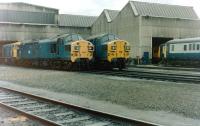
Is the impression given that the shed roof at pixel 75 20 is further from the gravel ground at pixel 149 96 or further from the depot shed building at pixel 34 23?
the gravel ground at pixel 149 96

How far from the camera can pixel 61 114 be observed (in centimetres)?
1012

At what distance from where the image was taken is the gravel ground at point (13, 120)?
9.02m

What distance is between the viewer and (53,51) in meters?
31.0

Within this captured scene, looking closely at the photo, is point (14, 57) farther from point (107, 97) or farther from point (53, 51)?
point (107, 97)

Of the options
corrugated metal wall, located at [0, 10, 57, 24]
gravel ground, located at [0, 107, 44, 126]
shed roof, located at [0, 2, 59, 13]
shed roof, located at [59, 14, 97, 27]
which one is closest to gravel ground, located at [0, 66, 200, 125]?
gravel ground, located at [0, 107, 44, 126]

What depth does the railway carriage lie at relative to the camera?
116 ft

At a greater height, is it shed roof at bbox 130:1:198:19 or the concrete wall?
shed roof at bbox 130:1:198:19

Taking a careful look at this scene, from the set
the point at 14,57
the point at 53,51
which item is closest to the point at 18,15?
the point at 14,57

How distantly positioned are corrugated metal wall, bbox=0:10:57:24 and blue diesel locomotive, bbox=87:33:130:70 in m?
27.9

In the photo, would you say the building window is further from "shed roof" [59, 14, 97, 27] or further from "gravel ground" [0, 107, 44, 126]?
"shed roof" [59, 14, 97, 27]

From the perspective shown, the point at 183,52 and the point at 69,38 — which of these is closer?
the point at 69,38

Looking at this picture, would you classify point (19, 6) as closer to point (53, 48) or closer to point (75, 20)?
point (75, 20)

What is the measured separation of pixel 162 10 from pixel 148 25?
633cm

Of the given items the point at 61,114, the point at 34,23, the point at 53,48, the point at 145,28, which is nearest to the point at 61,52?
the point at 53,48
